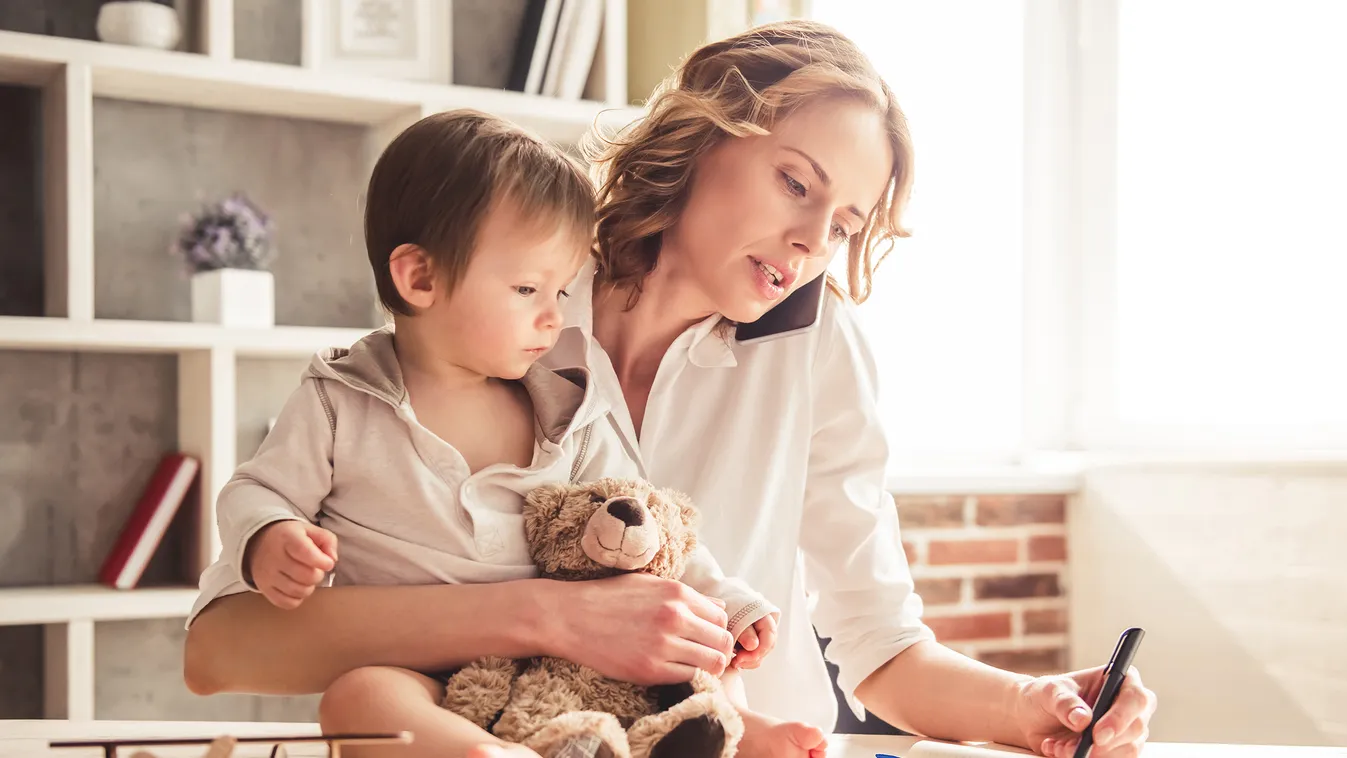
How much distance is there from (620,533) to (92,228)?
76.6 inches

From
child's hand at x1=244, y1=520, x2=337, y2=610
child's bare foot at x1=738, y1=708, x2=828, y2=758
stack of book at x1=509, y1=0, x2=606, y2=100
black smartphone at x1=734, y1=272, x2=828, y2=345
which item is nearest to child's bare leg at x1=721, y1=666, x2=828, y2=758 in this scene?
child's bare foot at x1=738, y1=708, x2=828, y2=758

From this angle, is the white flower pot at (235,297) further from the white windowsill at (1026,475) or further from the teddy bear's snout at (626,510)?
the teddy bear's snout at (626,510)

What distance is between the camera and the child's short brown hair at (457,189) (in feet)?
3.19

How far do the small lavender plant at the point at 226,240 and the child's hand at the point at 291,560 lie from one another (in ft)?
5.73

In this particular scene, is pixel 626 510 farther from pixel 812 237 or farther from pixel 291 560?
pixel 812 237

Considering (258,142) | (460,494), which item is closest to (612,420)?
(460,494)

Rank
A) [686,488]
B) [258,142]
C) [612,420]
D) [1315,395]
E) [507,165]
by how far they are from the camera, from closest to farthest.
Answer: [507,165] → [612,420] → [686,488] → [1315,395] → [258,142]

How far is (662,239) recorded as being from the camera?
4.51 feet

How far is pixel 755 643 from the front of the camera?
1008 millimetres

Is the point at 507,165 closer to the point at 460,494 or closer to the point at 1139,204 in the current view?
the point at 460,494

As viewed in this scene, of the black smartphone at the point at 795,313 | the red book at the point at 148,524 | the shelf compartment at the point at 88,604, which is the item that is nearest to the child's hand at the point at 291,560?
the black smartphone at the point at 795,313

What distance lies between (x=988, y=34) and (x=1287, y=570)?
1.55 m

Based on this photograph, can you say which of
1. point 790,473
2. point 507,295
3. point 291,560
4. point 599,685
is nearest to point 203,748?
point 291,560

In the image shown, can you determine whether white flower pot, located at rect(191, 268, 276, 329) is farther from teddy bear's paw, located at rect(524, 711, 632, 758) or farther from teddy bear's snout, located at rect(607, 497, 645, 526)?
teddy bear's paw, located at rect(524, 711, 632, 758)
